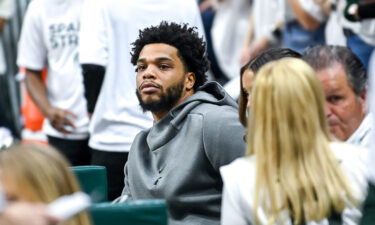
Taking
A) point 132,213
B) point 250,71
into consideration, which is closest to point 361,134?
point 250,71

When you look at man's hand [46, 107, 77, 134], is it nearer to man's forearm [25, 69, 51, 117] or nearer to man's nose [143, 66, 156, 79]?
man's forearm [25, 69, 51, 117]

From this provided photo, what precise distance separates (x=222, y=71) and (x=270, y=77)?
5.76 metres

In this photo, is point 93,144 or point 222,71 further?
point 222,71

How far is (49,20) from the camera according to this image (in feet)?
24.3

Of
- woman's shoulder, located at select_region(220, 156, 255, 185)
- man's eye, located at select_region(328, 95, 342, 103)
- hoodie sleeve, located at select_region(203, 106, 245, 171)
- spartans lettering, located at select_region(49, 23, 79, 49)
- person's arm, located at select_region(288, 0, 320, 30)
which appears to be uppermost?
woman's shoulder, located at select_region(220, 156, 255, 185)

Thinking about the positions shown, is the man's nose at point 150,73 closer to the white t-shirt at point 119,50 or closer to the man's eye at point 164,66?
the man's eye at point 164,66

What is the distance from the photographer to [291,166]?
386cm

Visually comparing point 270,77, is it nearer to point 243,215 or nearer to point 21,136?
point 243,215

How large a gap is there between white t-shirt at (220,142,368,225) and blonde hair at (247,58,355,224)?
0.14ft

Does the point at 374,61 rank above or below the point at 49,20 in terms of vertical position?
above

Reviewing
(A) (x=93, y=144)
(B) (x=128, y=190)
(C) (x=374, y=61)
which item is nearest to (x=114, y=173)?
(A) (x=93, y=144)

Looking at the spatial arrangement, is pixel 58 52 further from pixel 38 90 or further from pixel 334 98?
pixel 334 98

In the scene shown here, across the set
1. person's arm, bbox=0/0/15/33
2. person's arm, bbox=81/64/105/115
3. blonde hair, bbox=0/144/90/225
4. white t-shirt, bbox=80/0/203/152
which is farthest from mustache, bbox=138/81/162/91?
person's arm, bbox=0/0/15/33

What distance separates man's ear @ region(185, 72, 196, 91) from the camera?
5.39m
